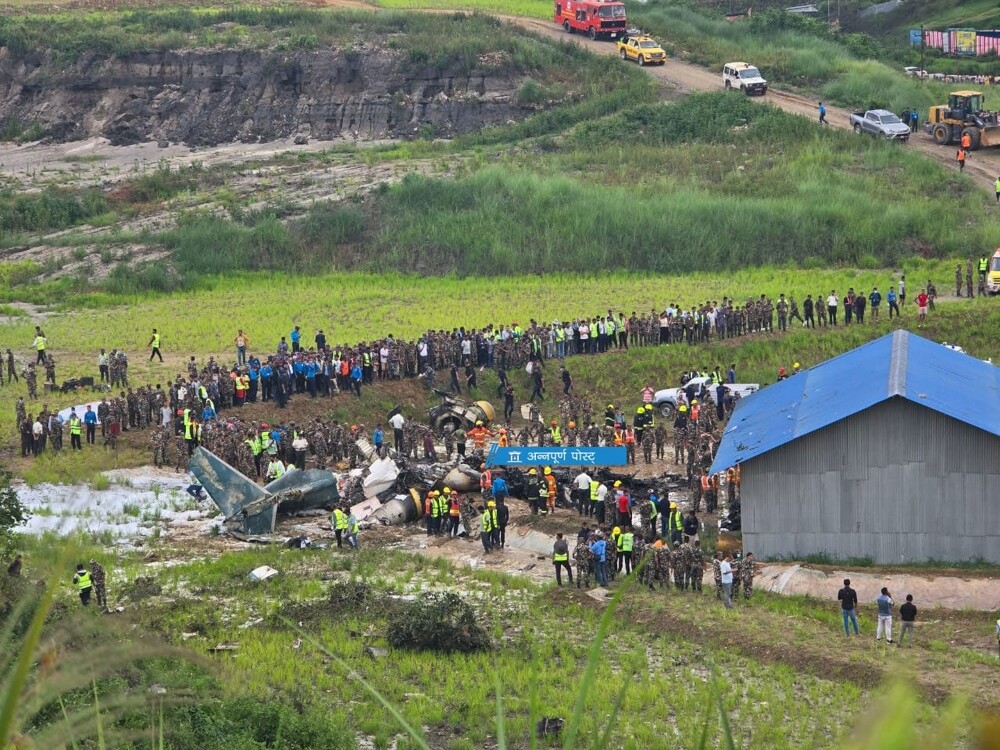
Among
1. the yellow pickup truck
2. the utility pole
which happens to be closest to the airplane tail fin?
the yellow pickup truck

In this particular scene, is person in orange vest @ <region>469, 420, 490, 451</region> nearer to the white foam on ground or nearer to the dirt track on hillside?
the white foam on ground

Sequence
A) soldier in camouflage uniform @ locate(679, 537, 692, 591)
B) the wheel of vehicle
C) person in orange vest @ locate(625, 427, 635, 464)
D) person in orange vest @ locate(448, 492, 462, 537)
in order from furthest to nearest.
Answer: the wheel of vehicle → person in orange vest @ locate(625, 427, 635, 464) → person in orange vest @ locate(448, 492, 462, 537) → soldier in camouflage uniform @ locate(679, 537, 692, 591)

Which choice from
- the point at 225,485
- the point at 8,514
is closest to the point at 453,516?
the point at 225,485

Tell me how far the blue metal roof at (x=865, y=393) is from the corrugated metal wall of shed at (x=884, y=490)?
24 cm

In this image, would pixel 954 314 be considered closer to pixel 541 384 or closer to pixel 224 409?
pixel 541 384

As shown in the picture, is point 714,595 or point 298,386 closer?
point 714,595

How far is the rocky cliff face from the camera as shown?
7419 centimetres

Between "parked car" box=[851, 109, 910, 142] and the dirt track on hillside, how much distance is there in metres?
0.53

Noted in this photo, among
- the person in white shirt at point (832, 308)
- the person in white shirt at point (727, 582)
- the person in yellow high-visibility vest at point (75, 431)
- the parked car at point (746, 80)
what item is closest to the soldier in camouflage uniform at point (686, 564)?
the person in white shirt at point (727, 582)

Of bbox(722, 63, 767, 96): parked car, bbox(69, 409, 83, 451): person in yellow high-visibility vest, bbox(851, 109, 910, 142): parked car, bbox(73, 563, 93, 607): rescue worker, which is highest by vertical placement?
bbox(722, 63, 767, 96): parked car

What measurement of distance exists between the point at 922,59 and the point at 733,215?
3035 cm

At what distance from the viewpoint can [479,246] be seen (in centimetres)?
5581

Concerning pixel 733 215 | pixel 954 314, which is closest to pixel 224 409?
pixel 954 314

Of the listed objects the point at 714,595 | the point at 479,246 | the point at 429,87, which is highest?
the point at 429,87
